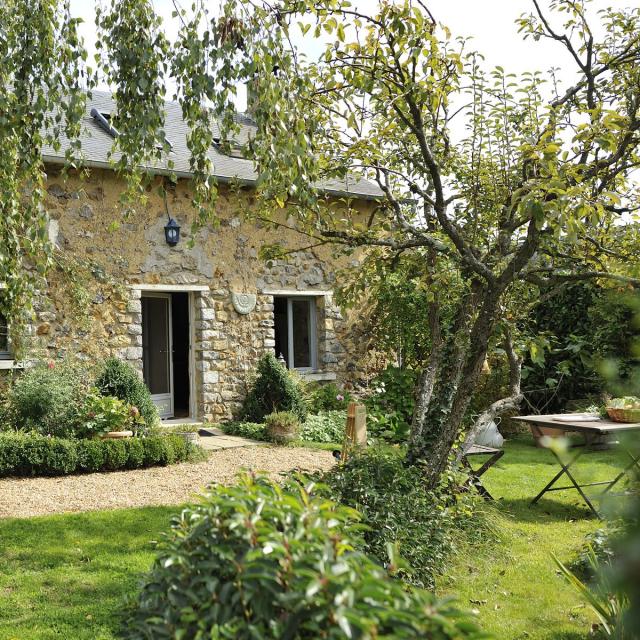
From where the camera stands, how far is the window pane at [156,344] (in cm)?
1134

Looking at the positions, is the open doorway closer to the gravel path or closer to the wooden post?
the gravel path

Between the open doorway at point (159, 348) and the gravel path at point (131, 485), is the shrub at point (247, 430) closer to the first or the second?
the gravel path at point (131, 485)

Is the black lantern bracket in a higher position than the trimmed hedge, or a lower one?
higher

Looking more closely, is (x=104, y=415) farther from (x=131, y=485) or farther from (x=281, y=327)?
(x=281, y=327)

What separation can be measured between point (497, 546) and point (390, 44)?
3.40 metres

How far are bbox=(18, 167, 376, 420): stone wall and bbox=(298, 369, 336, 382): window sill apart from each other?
0.10 m

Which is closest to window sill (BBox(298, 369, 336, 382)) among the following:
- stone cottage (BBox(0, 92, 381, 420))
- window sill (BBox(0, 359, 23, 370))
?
stone cottage (BBox(0, 92, 381, 420))

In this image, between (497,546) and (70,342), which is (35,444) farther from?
(497,546)

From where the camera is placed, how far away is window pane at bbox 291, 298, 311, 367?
12.0 meters

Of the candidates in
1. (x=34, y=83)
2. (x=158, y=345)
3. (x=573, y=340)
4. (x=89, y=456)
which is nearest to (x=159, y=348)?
(x=158, y=345)

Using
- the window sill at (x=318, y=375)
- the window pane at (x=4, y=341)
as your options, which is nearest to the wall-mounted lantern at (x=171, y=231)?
the window pane at (x=4, y=341)

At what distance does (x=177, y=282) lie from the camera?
1040cm

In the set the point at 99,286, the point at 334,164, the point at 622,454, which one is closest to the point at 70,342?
A: the point at 99,286

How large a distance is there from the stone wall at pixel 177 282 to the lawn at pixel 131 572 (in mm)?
3985
